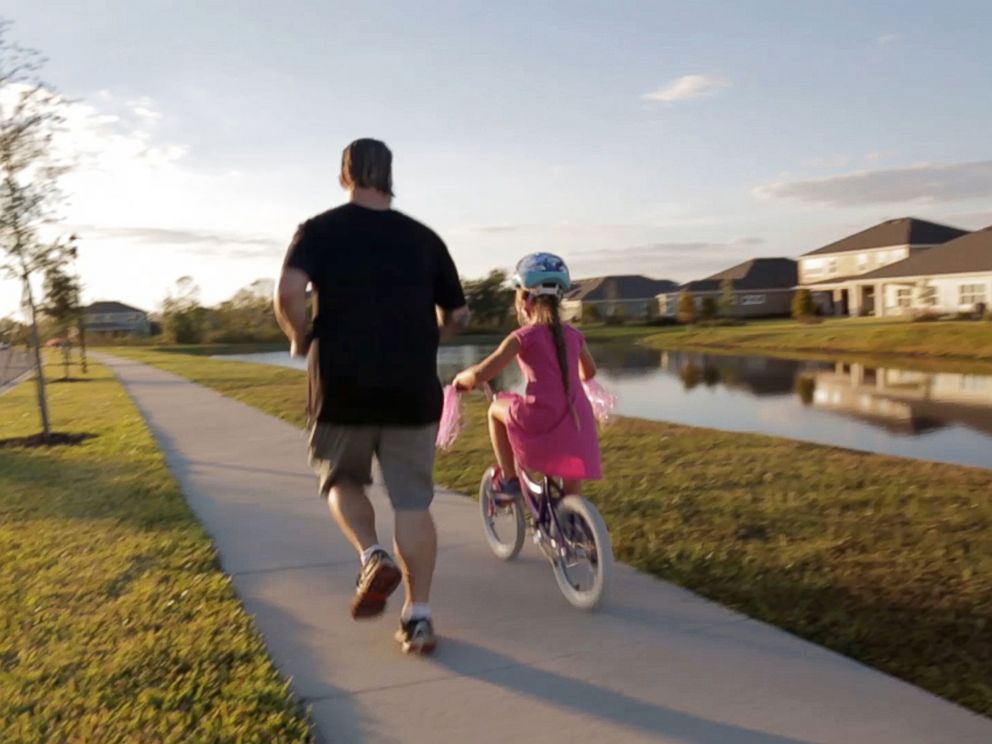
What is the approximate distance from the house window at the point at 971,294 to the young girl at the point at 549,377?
47.4 metres

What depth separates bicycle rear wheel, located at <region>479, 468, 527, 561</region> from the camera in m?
5.43

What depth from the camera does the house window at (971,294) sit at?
47.0 metres

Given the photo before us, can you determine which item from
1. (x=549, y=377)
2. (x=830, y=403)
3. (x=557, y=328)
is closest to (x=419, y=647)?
(x=549, y=377)

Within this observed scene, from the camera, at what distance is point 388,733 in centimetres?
339

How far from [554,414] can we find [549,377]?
17 cm

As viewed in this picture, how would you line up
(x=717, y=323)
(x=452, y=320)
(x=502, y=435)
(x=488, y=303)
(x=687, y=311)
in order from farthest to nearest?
(x=687, y=311), (x=717, y=323), (x=488, y=303), (x=502, y=435), (x=452, y=320)

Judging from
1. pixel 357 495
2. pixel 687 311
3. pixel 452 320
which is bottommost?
pixel 687 311

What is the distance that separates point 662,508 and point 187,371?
26286 millimetres

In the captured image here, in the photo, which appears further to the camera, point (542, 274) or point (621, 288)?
point (621, 288)

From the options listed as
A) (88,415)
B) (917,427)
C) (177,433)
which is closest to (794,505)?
(917,427)

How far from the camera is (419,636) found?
13.4 ft

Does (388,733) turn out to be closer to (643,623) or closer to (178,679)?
(178,679)

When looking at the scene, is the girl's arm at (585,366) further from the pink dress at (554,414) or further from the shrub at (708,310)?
the shrub at (708,310)

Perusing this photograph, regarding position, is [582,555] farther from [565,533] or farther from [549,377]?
[549,377]
